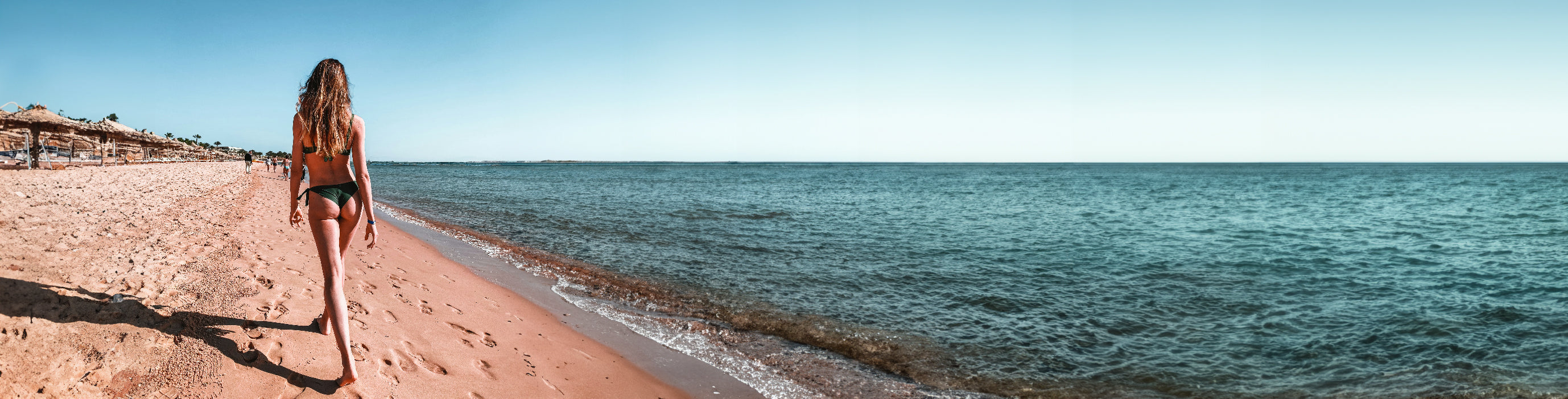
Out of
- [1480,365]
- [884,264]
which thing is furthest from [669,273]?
[1480,365]

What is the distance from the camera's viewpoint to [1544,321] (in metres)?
9.03

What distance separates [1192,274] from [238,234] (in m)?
15.9

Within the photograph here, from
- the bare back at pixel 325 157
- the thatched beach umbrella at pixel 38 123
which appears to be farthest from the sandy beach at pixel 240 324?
the thatched beach umbrella at pixel 38 123

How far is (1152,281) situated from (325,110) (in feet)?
41.0

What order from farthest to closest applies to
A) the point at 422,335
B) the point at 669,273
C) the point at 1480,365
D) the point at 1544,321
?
the point at 669,273 < the point at 1544,321 < the point at 1480,365 < the point at 422,335

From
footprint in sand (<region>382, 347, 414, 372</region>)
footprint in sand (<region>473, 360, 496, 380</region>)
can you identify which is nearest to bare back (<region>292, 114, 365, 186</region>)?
footprint in sand (<region>382, 347, 414, 372</region>)

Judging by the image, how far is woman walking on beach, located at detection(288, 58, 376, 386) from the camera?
378 cm

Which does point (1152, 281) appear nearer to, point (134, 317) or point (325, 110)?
point (325, 110)

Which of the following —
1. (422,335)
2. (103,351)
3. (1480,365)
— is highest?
(103,351)

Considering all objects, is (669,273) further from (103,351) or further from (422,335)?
(103,351)

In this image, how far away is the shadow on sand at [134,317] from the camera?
4027mm

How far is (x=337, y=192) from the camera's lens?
397 centimetres

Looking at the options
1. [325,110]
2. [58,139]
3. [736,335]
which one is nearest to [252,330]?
[325,110]

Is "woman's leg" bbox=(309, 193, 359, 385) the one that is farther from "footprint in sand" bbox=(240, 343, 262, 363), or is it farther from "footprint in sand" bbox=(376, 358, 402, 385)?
"footprint in sand" bbox=(240, 343, 262, 363)
